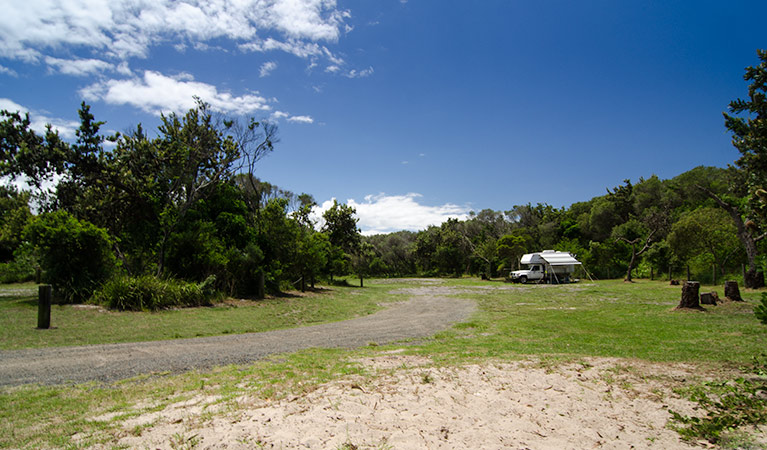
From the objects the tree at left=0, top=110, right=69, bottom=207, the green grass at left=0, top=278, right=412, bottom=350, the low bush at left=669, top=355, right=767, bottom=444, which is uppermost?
the tree at left=0, top=110, right=69, bottom=207

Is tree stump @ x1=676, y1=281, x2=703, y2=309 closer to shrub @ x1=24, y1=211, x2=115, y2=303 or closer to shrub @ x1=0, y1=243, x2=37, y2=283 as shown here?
shrub @ x1=24, y1=211, x2=115, y2=303

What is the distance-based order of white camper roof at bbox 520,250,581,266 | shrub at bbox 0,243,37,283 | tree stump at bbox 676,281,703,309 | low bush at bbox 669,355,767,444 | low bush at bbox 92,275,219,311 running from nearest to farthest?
low bush at bbox 669,355,767,444 → tree stump at bbox 676,281,703,309 → low bush at bbox 92,275,219,311 → shrub at bbox 0,243,37,283 → white camper roof at bbox 520,250,581,266

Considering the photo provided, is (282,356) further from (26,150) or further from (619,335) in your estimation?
(26,150)

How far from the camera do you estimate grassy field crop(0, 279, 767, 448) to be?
432cm

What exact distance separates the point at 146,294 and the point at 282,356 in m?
10.3

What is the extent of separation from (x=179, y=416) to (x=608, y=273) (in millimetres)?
46508

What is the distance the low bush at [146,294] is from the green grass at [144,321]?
0.72 m

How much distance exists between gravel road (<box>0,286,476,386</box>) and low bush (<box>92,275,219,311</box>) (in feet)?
22.0

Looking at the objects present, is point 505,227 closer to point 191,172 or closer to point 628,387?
point 191,172

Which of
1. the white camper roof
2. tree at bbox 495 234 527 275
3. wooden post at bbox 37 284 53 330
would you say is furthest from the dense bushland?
tree at bbox 495 234 527 275

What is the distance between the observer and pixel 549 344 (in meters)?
8.47

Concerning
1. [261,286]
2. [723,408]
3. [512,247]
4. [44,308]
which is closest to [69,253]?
[44,308]

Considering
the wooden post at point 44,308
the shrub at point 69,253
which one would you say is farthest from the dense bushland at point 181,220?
the wooden post at point 44,308

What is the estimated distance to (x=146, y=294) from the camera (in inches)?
590
